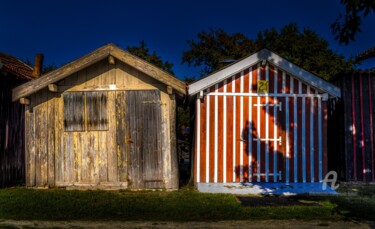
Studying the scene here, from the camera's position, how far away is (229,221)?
8.39m

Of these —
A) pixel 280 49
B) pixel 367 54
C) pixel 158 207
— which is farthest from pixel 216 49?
pixel 158 207

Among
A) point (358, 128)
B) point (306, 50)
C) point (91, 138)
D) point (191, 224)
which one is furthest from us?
point (306, 50)

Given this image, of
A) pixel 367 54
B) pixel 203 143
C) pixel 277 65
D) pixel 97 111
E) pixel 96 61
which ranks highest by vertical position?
pixel 367 54

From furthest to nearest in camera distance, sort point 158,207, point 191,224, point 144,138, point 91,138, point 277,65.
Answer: point 277,65
point 91,138
point 144,138
point 158,207
point 191,224

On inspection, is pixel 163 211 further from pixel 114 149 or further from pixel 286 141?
pixel 286 141

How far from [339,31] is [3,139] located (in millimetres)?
10829

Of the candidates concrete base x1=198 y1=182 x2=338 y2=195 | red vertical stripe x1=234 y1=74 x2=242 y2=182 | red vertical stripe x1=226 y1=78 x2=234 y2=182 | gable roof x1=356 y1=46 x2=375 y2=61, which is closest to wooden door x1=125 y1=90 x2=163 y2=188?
concrete base x1=198 y1=182 x2=338 y2=195

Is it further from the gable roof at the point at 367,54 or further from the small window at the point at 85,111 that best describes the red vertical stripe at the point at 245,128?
the gable roof at the point at 367,54

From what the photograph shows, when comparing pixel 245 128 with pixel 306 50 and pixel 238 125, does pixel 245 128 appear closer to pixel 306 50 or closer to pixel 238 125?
pixel 238 125

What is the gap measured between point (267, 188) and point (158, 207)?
3.90 meters

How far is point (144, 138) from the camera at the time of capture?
12555 millimetres

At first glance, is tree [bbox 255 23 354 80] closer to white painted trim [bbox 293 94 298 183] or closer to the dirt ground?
white painted trim [bbox 293 94 298 183]

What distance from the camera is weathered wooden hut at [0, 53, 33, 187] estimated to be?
13.5 m

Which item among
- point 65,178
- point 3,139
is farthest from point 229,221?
point 3,139
